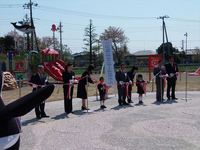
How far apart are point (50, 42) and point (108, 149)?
74.9m

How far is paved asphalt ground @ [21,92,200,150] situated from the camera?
8180mm

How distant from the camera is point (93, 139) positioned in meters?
8.80

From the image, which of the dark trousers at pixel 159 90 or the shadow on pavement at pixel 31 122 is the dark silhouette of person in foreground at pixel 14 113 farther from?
the dark trousers at pixel 159 90

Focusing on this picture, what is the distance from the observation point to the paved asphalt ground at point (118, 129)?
8.18m

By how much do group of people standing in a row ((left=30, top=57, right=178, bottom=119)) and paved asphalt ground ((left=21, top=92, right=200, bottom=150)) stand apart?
465mm

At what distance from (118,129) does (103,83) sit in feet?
18.9

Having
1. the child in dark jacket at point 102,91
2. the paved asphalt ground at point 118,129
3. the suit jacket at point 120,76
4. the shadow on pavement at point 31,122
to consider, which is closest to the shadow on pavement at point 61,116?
the paved asphalt ground at point 118,129

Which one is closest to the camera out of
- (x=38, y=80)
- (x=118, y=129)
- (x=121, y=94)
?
(x=118, y=129)

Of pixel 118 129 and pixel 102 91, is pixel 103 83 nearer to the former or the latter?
pixel 102 91

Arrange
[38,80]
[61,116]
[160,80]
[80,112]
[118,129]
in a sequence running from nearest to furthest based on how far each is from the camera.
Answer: [118,129] < [38,80] < [61,116] < [80,112] < [160,80]

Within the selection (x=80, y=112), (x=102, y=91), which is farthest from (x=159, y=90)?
(x=80, y=112)

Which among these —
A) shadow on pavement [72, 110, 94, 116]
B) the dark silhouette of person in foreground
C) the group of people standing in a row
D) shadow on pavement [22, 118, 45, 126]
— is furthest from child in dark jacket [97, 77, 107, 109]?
the dark silhouette of person in foreground

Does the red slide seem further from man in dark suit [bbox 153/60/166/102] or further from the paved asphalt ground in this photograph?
the paved asphalt ground

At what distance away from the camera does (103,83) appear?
15664 millimetres
